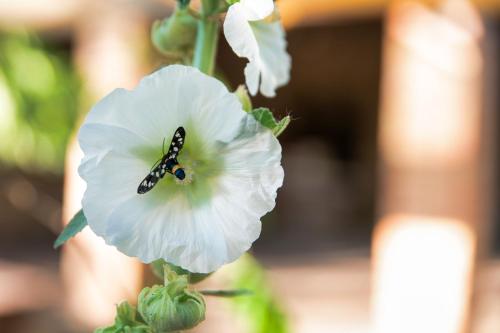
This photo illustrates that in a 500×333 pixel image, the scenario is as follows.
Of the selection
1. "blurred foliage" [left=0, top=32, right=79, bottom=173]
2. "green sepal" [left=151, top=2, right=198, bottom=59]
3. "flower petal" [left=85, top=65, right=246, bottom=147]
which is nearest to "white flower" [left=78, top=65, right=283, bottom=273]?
"flower petal" [left=85, top=65, right=246, bottom=147]

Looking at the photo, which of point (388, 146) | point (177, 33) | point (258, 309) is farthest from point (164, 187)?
point (388, 146)

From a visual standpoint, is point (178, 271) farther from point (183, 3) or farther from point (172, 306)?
point (183, 3)

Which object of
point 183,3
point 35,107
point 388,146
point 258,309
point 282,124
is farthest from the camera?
point 388,146

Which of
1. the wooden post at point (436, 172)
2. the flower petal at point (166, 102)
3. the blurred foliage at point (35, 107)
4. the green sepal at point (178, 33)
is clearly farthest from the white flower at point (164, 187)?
the wooden post at point (436, 172)

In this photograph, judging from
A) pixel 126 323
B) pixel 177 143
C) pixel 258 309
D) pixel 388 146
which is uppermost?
pixel 388 146

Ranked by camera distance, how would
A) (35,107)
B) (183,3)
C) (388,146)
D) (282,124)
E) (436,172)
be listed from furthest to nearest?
1. (388,146)
2. (436,172)
3. (35,107)
4. (183,3)
5. (282,124)

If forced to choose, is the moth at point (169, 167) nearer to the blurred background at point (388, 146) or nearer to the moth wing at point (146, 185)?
the moth wing at point (146, 185)
